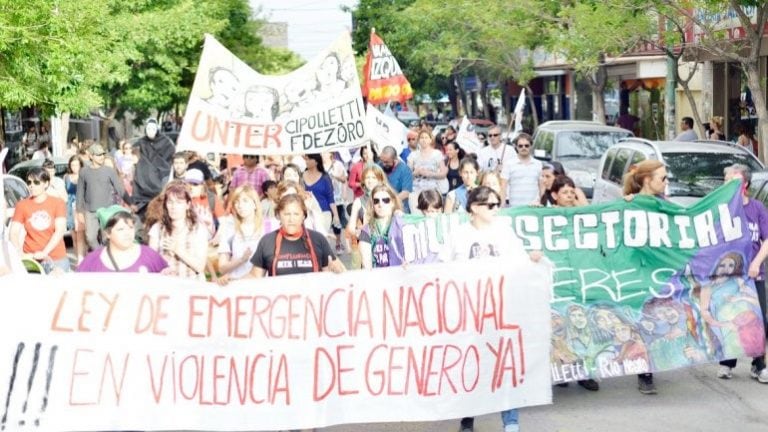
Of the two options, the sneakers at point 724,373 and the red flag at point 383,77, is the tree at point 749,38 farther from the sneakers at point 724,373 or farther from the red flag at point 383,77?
the sneakers at point 724,373

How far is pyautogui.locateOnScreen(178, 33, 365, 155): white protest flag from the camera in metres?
10.9

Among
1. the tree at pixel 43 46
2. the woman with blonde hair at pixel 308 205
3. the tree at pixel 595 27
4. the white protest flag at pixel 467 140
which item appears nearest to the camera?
the woman with blonde hair at pixel 308 205

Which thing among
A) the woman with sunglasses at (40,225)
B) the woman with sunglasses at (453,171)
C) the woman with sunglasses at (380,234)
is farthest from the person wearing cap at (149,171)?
the woman with sunglasses at (380,234)

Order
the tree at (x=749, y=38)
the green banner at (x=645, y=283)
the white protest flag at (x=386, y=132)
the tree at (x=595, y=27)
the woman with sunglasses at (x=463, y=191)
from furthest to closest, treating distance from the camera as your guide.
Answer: the tree at (x=595, y=27), the tree at (x=749, y=38), the white protest flag at (x=386, y=132), the woman with sunglasses at (x=463, y=191), the green banner at (x=645, y=283)

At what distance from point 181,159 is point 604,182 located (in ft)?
17.6

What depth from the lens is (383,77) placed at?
56.1ft

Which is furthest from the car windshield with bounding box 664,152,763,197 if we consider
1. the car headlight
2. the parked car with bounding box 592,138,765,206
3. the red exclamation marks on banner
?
the red exclamation marks on banner

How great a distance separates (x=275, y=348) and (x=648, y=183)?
3.11 metres

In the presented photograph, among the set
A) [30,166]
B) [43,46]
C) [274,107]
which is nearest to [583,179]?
[43,46]

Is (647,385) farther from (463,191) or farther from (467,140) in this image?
(467,140)

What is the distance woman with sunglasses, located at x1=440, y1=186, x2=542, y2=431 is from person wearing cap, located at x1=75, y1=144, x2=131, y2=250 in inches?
313

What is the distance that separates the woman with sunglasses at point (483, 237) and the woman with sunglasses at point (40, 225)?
4035 mm

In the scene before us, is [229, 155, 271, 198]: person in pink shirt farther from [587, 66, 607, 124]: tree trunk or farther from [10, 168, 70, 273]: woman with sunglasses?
[587, 66, 607, 124]: tree trunk

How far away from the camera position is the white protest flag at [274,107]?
35.6ft
